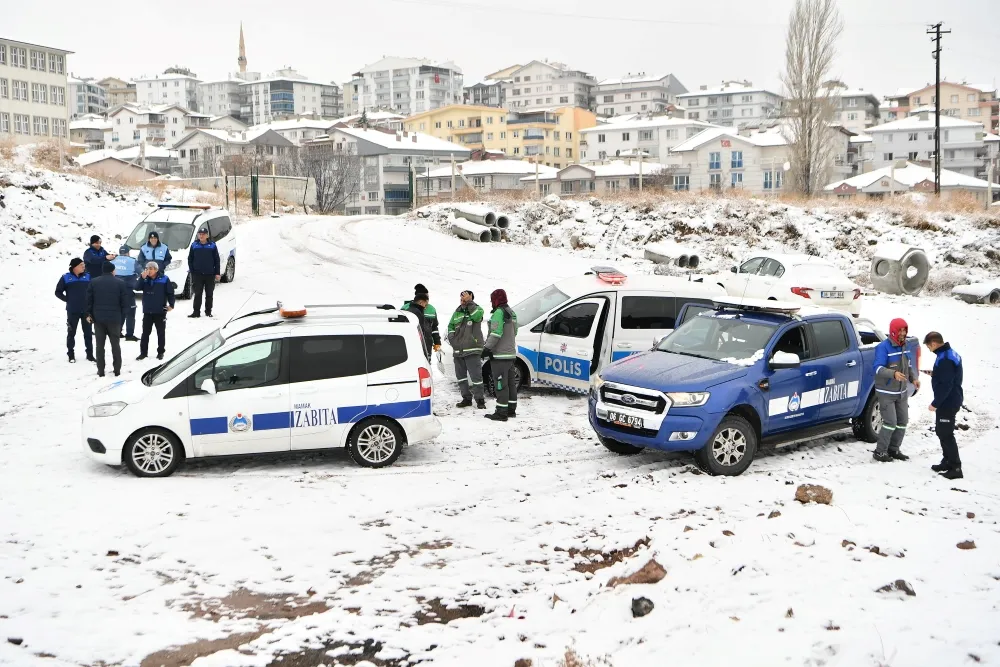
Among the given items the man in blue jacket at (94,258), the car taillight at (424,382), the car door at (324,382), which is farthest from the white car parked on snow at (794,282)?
the man in blue jacket at (94,258)

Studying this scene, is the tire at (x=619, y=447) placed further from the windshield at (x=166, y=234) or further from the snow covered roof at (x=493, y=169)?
the snow covered roof at (x=493, y=169)

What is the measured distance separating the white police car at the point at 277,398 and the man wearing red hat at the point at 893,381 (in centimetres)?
521

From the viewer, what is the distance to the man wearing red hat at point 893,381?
1023 cm

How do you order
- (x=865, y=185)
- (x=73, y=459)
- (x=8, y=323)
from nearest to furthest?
(x=73, y=459)
(x=8, y=323)
(x=865, y=185)

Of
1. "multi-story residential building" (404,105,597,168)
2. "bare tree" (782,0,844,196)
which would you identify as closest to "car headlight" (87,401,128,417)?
"bare tree" (782,0,844,196)

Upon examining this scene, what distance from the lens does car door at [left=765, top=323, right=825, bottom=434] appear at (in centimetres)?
1027

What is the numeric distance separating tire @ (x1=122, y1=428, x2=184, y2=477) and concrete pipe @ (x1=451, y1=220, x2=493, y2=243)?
22.2 m

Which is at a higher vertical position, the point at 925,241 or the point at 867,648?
the point at 925,241

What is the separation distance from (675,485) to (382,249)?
20957mm

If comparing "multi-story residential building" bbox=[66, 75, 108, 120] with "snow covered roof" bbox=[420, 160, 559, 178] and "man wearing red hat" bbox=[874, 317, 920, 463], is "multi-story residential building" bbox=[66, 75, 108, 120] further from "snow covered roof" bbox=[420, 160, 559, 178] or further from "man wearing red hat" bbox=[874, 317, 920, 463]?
"man wearing red hat" bbox=[874, 317, 920, 463]

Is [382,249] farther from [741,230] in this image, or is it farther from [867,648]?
[867,648]

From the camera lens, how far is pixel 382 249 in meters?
29.2

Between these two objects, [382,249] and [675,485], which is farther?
[382,249]

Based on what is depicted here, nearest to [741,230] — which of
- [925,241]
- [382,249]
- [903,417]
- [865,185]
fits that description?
[925,241]
